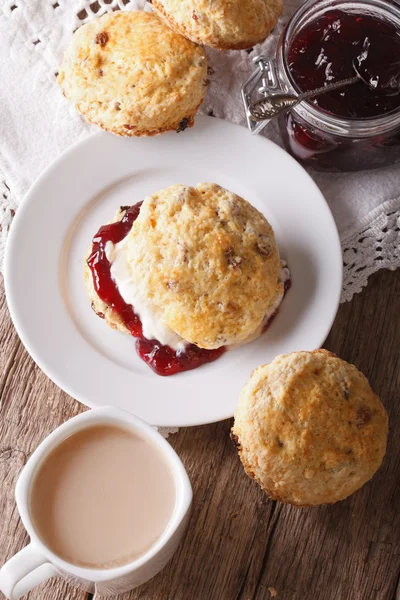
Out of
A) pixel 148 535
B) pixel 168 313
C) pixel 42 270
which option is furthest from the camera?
pixel 42 270

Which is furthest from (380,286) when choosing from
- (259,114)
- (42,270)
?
(42,270)

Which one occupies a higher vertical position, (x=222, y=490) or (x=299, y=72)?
(x=299, y=72)

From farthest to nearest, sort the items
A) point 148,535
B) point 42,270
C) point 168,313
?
point 42,270 → point 168,313 → point 148,535

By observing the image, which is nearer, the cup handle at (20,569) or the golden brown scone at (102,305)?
the cup handle at (20,569)

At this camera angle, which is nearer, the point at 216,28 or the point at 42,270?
the point at 216,28

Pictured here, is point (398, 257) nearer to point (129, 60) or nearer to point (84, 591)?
point (129, 60)

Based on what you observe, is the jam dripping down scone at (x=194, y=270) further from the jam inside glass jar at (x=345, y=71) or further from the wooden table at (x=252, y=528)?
the wooden table at (x=252, y=528)

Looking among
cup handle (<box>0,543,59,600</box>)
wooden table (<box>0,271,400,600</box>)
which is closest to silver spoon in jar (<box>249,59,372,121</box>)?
wooden table (<box>0,271,400,600</box>)

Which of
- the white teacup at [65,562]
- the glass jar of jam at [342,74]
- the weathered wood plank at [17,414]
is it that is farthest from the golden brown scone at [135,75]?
the white teacup at [65,562]
